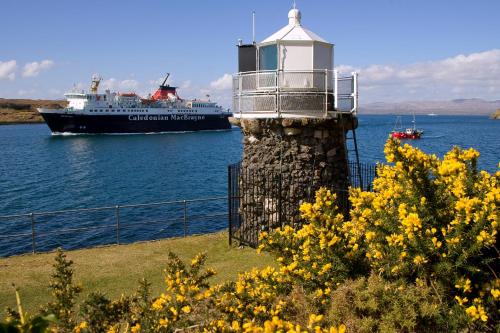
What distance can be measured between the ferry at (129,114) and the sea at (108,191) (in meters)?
10.5

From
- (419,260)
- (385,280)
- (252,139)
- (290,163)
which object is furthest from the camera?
(252,139)

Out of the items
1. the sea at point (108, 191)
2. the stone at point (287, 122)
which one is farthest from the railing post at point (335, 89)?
the sea at point (108, 191)

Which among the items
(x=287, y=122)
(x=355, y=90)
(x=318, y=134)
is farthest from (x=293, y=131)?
(x=355, y=90)

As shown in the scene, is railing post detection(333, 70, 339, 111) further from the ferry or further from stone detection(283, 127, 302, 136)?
the ferry

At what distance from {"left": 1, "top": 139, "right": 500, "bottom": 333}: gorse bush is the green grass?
197 inches

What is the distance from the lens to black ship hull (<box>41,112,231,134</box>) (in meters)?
87.7

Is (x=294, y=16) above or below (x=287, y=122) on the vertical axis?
above

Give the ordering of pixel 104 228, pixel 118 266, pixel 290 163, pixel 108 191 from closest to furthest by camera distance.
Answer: pixel 118 266, pixel 290 163, pixel 104 228, pixel 108 191

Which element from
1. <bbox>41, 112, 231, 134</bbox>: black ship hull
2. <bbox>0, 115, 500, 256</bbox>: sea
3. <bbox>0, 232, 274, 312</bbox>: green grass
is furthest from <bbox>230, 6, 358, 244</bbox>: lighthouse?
<bbox>41, 112, 231, 134</bbox>: black ship hull

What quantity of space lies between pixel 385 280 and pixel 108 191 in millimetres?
31843

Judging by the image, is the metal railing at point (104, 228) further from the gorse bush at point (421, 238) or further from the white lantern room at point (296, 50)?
the gorse bush at point (421, 238)

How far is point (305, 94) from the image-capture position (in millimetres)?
12000

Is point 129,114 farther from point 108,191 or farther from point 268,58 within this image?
point 268,58

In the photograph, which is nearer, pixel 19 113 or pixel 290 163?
pixel 290 163
